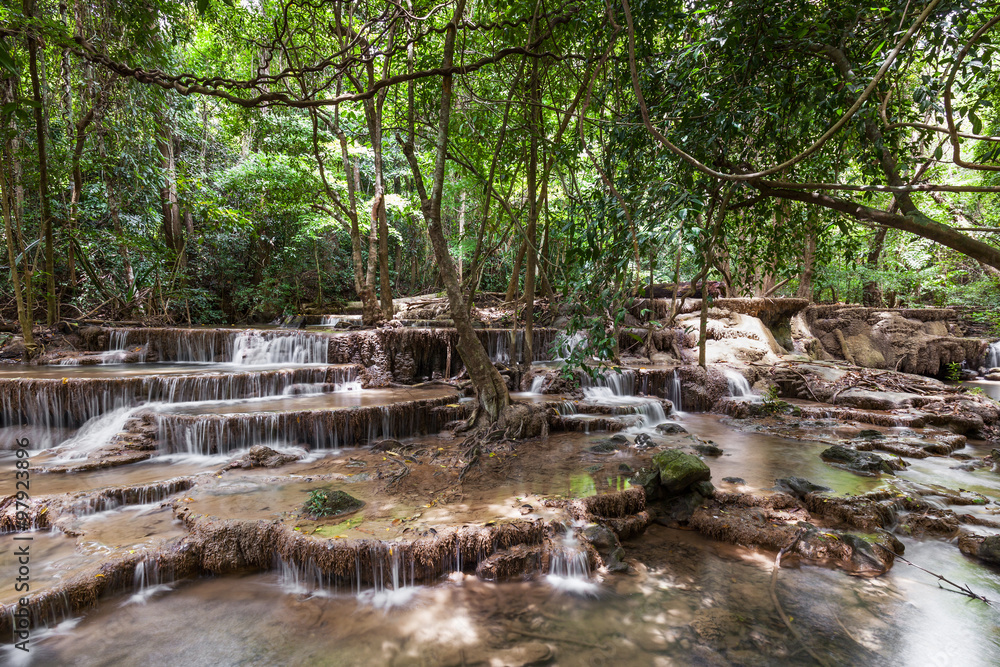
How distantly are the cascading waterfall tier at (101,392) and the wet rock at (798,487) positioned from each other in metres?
7.70

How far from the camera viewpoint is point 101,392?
6.63 m

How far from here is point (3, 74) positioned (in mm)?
7770

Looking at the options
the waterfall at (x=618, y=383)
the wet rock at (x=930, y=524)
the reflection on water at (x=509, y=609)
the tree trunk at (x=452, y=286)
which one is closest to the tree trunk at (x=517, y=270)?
the tree trunk at (x=452, y=286)

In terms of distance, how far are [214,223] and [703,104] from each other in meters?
10.6

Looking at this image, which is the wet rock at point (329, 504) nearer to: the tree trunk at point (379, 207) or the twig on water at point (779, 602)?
the twig on water at point (779, 602)

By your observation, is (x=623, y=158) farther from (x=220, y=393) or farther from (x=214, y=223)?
(x=214, y=223)

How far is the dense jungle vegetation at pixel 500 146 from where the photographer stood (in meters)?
3.42

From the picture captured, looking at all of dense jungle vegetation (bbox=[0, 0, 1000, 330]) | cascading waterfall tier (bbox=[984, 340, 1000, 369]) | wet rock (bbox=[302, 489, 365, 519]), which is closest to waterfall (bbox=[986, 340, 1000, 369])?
cascading waterfall tier (bbox=[984, 340, 1000, 369])

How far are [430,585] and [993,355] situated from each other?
16026 millimetres

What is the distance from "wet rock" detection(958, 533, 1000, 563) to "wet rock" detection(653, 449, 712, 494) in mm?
2162

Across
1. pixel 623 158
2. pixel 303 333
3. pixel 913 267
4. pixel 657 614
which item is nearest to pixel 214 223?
pixel 303 333

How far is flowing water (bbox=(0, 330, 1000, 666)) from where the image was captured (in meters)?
3.12

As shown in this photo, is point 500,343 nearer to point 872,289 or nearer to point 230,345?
point 230,345

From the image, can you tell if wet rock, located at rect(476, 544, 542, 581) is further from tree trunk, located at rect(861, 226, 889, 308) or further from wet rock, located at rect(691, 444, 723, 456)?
tree trunk, located at rect(861, 226, 889, 308)
